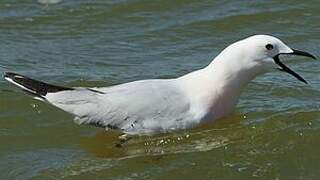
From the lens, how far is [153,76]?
8.42 m

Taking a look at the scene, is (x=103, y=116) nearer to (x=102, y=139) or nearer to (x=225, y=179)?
(x=102, y=139)

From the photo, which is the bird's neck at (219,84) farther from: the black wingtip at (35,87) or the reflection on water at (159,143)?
the black wingtip at (35,87)

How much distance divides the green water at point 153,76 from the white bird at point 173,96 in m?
0.14

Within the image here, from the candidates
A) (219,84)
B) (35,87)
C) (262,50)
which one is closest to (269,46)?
(262,50)

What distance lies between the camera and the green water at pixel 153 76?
21.7 feet

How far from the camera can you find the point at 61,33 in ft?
32.2

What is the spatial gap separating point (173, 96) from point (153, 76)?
1.52m

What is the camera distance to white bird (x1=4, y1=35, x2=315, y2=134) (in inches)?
268

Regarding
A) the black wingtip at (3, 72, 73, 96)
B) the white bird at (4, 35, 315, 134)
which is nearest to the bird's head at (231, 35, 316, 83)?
the white bird at (4, 35, 315, 134)

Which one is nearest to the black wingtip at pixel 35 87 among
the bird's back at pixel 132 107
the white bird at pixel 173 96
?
the white bird at pixel 173 96

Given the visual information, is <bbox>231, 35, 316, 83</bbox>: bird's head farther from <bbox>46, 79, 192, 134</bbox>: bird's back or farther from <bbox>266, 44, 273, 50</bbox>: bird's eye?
<bbox>46, 79, 192, 134</bbox>: bird's back

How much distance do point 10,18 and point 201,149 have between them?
3.91m

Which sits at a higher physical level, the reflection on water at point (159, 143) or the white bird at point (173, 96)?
the white bird at point (173, 96)

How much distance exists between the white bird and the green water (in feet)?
0.46
